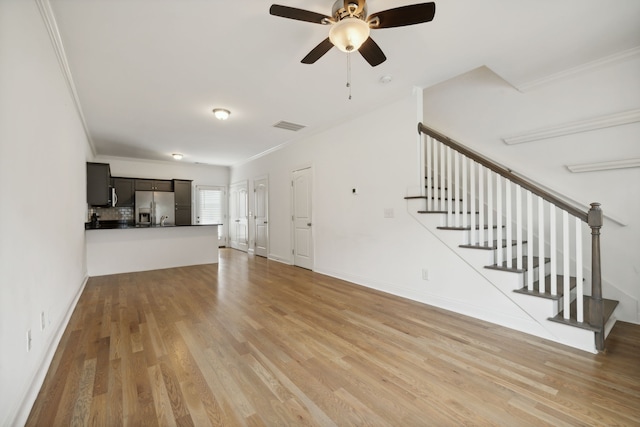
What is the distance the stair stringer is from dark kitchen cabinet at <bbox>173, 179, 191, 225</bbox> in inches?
264

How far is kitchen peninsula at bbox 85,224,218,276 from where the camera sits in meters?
4.87

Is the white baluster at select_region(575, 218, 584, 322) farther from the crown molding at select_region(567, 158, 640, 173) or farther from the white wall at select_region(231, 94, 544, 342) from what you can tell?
the crown molding at select_region(567, 158, 640, 173)

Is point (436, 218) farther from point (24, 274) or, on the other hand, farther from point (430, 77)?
point (24, 274)

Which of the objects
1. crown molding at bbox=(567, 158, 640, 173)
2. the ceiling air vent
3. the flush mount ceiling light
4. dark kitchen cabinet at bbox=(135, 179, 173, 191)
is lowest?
crown molding at bbox=(567, 158, 640, 173)

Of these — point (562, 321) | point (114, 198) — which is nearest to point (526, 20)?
point (562, 321)

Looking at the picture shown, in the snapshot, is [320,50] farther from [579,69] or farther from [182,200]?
[182,200]

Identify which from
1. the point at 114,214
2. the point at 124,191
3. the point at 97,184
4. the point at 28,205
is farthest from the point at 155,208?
the point at 28,205

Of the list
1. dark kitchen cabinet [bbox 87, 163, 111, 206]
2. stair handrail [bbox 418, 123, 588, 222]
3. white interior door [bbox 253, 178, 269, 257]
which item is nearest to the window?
white interior door [bbox 253, 178, 269, 257]

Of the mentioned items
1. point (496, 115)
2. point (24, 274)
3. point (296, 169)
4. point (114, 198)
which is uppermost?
point (496, 115)

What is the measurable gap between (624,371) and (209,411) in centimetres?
284

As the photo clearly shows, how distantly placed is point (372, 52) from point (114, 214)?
770 centimetres

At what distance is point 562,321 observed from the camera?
2.31 meters

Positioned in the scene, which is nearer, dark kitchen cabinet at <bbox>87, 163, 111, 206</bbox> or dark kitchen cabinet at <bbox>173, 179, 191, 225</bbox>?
dark kitchen cabinet at <bbox>87, 163, 111, 206</bbox>

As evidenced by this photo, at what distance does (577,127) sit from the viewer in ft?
9.79
